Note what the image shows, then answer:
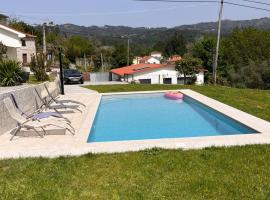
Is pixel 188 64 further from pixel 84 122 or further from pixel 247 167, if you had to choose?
pixel 247 167

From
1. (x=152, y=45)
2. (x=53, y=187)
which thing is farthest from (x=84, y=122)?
(x=152, y=45)

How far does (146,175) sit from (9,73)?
53.4 feet

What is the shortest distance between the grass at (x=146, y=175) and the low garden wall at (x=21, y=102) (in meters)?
2.94

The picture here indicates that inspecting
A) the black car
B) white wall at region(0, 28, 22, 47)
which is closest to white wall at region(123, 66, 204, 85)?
white wall at region(0, 28, 22, 47)

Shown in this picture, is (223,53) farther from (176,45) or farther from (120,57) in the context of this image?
(176,45)

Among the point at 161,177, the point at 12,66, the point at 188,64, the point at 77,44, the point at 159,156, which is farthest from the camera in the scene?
the point at 77,44

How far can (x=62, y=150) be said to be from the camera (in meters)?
7.32

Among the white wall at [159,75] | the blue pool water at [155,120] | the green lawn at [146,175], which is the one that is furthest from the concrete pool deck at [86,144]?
the white wall at [159,75]

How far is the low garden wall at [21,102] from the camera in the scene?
364 inches

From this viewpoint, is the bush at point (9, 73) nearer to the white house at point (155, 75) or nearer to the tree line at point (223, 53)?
the white house at point (155, 75)

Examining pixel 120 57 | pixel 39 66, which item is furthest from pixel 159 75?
pixel 39 66

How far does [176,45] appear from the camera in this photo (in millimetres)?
116125

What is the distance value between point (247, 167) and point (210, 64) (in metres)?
65.1

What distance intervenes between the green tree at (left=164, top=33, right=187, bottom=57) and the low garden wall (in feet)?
340
